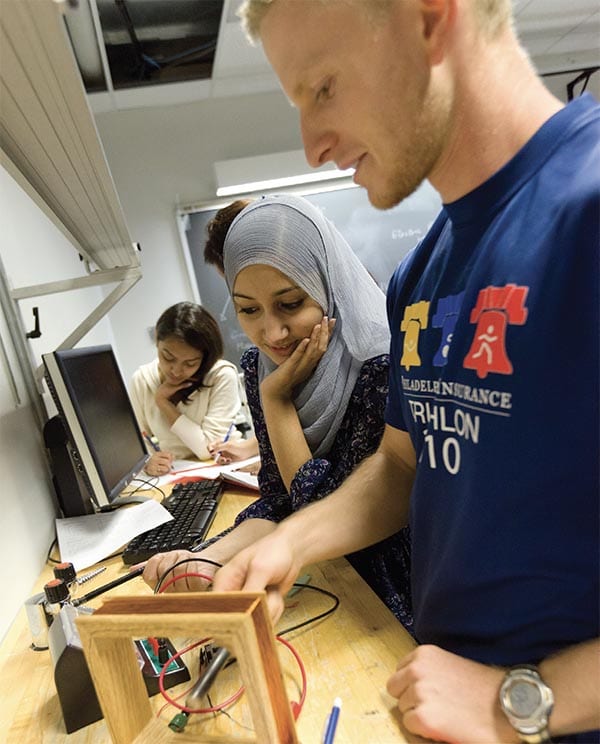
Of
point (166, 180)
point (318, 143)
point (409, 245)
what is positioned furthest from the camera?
point (409, 245)

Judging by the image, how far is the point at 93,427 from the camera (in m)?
1.33

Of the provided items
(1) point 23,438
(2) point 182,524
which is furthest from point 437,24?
(1) point 23,438

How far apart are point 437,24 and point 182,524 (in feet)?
3.73

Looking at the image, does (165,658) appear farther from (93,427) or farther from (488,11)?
(488,11)

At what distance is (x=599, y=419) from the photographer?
46cm

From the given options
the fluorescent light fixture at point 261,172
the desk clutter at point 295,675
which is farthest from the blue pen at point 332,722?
the fluorescent light fixture at point 261,172

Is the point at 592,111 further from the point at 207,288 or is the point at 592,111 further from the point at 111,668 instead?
the point at 207,288

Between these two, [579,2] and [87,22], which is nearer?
[87,22]

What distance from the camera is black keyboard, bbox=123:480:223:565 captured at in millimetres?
1165

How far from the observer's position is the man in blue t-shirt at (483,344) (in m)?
0.49

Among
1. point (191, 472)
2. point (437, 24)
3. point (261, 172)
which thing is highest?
point (261, 172)

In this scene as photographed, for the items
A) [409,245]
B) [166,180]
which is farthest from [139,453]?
[409,245]

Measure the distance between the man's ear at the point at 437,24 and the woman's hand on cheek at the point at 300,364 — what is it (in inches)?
25.8

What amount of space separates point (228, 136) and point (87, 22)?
1.40 m
